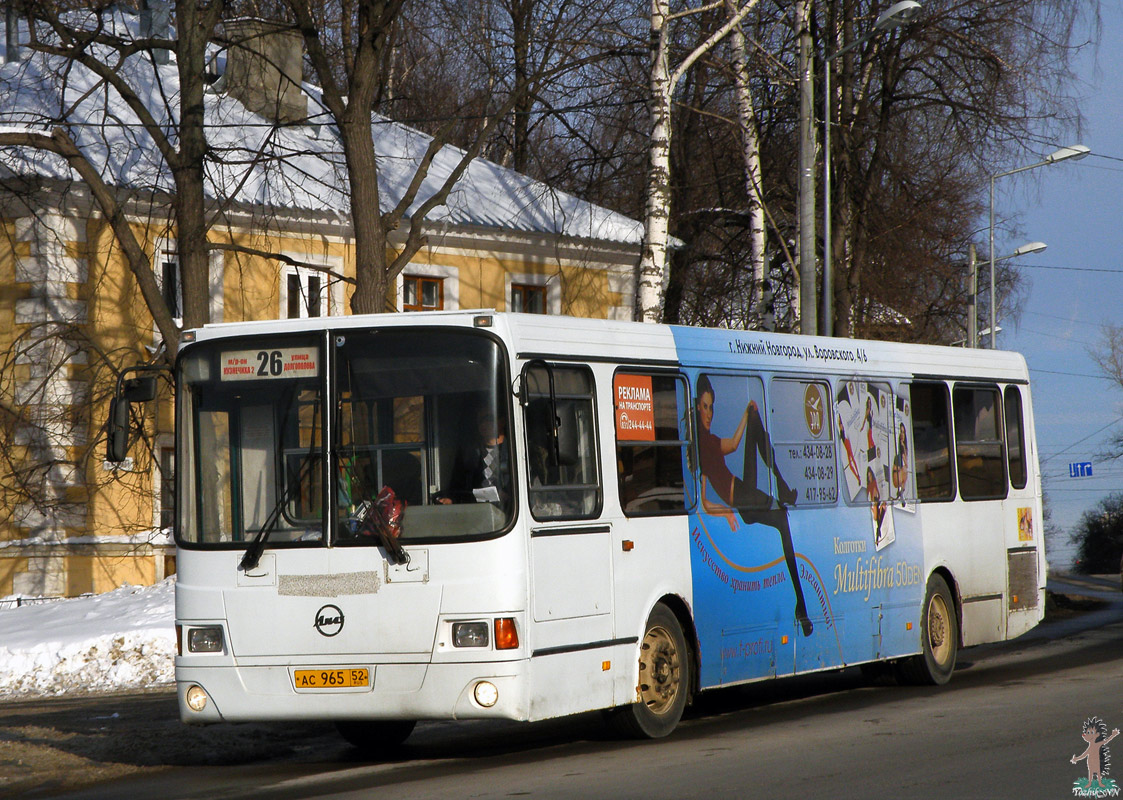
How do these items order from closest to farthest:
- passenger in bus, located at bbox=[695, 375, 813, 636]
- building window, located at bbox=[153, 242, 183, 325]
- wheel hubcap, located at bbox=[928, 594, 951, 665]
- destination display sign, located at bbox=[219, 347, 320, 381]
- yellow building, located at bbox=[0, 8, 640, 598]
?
1. destination display sign, located at bbox=[219, 347, 320, 381]
2. passenger in bus, located at bbox=[695, 375, 813, 636]
3. wheel hubcap, located at bbox=[928, 594, 951, 665]
4. yellow building, located at bbox=[0, 8, 640, 598]
5. building window, located at bbox=[153, 242, 183, 325]

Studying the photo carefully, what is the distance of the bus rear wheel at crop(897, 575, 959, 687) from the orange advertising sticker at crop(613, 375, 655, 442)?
4.33m

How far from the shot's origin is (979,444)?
1429cm

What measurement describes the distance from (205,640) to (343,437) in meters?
1.54

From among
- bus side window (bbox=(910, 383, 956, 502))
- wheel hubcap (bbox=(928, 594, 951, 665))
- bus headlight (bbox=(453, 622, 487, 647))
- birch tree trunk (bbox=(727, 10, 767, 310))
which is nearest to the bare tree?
birch tree trunk (bbox=(727, 10, 767, 310))

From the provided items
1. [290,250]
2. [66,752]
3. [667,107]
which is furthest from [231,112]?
[66,752]

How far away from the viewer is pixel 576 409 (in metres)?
9.73

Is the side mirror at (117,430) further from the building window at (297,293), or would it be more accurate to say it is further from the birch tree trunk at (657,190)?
the building window at (297,293)

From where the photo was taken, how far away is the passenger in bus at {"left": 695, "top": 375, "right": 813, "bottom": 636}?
35.8 feet

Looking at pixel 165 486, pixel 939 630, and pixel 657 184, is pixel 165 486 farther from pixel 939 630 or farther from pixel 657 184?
pixel 939 630

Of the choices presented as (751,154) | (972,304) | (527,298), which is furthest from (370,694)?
(972,304)

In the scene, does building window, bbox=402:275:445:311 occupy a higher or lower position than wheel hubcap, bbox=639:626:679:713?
higher

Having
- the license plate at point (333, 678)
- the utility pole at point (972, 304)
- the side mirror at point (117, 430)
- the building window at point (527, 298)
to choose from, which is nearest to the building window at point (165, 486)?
the building window at point (527, 298)

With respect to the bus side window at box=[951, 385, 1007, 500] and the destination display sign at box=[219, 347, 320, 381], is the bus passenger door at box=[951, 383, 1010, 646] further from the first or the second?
the destination display sign at box=[219, 347, 320, 381]

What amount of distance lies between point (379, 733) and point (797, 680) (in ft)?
18.7
